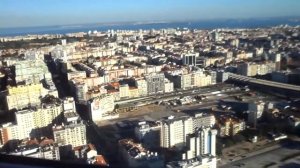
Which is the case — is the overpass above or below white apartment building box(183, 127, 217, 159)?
above

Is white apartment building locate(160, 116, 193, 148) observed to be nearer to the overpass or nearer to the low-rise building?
the low-rise building

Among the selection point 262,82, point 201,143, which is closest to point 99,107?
point 201,143

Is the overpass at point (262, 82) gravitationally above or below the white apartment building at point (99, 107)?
above

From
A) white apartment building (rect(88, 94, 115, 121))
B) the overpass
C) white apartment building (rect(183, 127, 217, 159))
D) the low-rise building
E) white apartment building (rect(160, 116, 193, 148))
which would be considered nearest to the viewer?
the low-rise building

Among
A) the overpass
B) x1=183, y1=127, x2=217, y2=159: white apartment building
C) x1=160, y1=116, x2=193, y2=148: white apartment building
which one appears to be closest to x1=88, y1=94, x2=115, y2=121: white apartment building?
x1=160, y1=116, x2=193, y2=148: white apartment building

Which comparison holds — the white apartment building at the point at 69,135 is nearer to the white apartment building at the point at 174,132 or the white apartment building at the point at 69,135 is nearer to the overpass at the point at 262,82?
the white apartment building at the point at 174,132

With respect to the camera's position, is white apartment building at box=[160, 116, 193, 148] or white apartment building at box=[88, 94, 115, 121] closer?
white apartment building at box=[160, 116, 193, 148]

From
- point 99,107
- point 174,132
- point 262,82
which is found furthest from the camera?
point 262,82

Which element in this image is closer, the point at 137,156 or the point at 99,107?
the point at 137,156

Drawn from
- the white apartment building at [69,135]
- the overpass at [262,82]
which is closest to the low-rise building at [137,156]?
the white apartment building at [69,135]

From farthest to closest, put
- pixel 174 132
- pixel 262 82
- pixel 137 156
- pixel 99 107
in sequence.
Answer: pixel 262 82 → pixel 99 107 → pixel 174 132 → pixel 137 156

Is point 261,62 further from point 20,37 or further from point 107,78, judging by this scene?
point 20,37

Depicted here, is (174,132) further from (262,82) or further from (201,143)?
(262,82)

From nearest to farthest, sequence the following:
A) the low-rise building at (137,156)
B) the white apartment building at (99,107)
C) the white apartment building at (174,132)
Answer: the low-rise building at (137,156) < the white apartment building at (174,132) < the white apartment building at (99,107)
